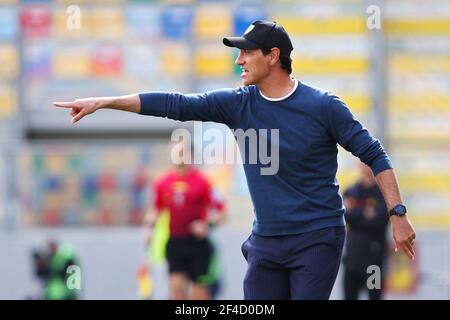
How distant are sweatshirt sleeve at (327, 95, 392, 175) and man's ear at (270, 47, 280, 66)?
14.8 inches

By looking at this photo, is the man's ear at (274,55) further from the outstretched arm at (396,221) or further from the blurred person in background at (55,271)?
the blurred person in background at (55,271)

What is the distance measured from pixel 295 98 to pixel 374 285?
5385 millimetres

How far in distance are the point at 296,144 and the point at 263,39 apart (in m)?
0.57

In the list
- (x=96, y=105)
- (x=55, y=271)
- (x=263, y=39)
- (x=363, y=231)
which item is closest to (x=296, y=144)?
(x=263, y=39)

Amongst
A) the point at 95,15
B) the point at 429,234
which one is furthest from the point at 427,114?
the point at 95,15

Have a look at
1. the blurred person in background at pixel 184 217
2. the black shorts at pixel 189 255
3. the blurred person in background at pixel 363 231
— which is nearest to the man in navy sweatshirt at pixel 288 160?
the blurred person in background at pixel 363 231

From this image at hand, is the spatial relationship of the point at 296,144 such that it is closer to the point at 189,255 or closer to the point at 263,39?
the point at 263,39

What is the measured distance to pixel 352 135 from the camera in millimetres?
6176

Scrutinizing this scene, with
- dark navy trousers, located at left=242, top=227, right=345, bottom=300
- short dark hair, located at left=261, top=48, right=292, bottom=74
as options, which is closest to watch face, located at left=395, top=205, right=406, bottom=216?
dark navy trousers, located at left=242, top=227, right=345, bottom=300

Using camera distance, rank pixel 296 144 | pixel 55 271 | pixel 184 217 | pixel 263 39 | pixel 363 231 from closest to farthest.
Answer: pixel 296 144 → pixel 263 39 → pixel 363 231 → pixel 184 217 → pixel 55 271

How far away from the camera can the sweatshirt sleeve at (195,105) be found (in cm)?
628
